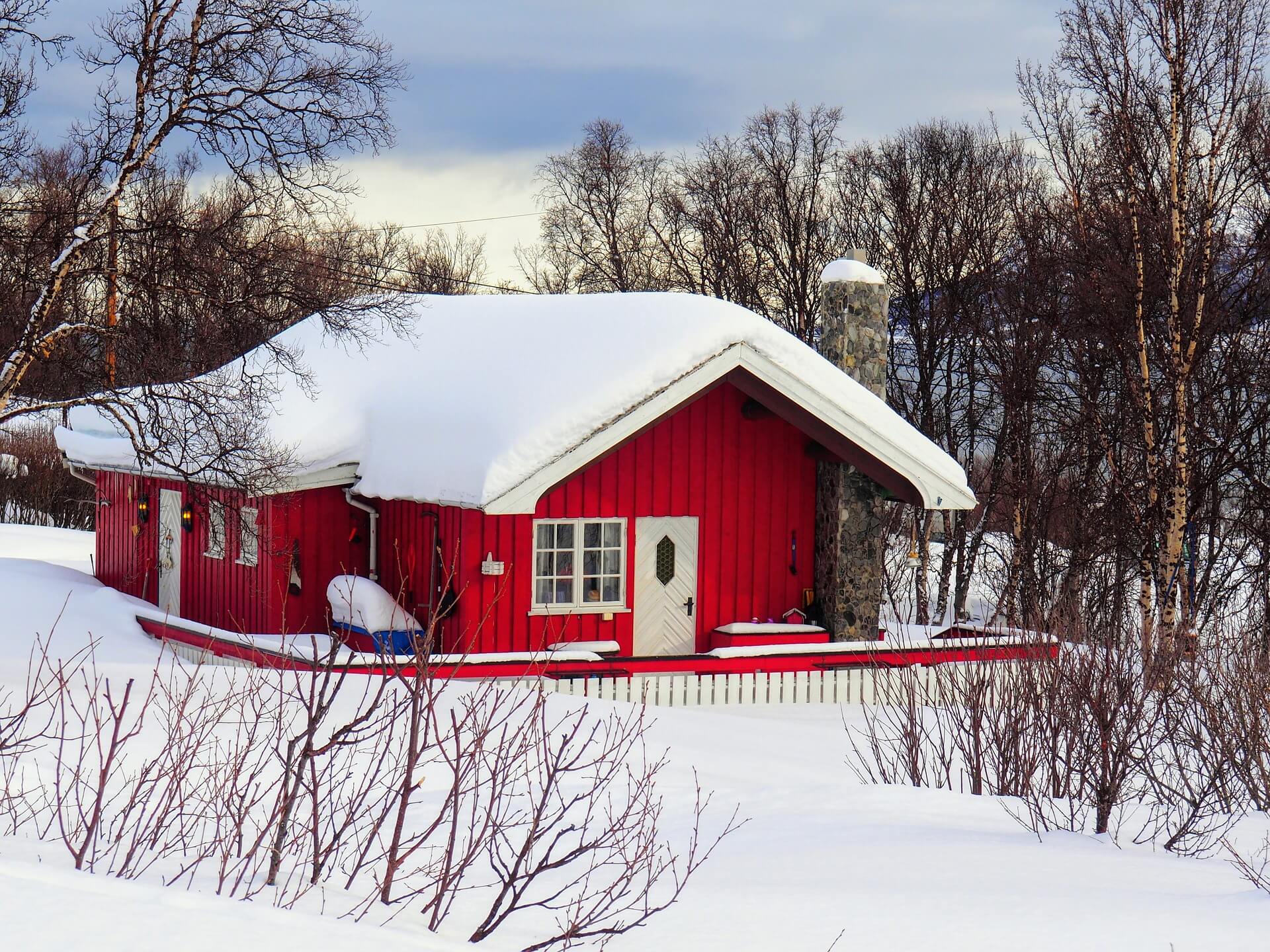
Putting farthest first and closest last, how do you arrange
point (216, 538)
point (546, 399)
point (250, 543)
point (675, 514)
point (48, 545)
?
point (48, 545) < point (216, 538) < point (250, 543) < point (675, 514) < point (546, 399)

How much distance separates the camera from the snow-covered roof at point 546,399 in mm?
13828

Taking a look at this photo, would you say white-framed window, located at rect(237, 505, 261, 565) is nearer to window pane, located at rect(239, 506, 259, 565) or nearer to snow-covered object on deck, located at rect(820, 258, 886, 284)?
window pane, located at rect(239, 506, 259, 565)

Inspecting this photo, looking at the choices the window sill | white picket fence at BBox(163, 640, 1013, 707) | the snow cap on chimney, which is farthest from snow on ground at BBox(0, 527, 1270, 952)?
the snow cap on chimney

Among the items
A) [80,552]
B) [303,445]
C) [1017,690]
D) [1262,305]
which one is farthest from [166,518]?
[1262,305]

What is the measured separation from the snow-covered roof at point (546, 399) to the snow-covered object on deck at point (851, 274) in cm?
150

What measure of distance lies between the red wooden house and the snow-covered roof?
Answer: 28 mm

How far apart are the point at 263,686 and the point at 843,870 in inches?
215

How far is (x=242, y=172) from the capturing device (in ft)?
44.9

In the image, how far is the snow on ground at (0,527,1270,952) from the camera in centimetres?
394

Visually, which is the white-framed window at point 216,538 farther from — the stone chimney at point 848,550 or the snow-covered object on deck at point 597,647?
the stone chimney at point 848,550

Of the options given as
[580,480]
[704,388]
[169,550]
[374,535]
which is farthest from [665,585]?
[169,550]

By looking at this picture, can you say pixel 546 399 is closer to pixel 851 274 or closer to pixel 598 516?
pixel 598 516

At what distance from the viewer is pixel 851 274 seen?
17.1 meters

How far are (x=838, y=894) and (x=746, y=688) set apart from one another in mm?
7705
